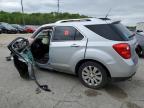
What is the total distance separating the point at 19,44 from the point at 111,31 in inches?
111

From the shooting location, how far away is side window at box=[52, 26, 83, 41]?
18.8 feet

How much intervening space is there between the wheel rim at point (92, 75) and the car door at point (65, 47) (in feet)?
1.19

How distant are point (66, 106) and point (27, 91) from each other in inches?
47.8

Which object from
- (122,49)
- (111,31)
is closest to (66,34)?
(111,31)

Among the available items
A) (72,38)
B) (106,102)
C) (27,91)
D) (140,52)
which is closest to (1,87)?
(27,91)

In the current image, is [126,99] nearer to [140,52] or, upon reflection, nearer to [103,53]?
[103,53]

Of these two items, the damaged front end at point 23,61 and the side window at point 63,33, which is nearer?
the side window at point 63,33

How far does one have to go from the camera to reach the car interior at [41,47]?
→ 6957 mm

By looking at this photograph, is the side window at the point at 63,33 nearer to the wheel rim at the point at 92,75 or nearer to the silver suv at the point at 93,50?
the silver suv at the point at 93,50

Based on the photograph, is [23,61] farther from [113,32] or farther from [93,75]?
[113,32]

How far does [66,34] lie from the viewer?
19.5 feet

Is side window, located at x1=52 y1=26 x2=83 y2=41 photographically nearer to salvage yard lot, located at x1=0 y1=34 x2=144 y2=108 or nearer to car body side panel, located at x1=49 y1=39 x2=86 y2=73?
car body side panel, located at x1=49 y1=39 x2=86 y2=73

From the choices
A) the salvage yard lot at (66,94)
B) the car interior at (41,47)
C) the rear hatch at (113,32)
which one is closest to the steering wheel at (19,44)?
the car interior at (41,47)

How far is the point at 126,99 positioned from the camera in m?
5.01
